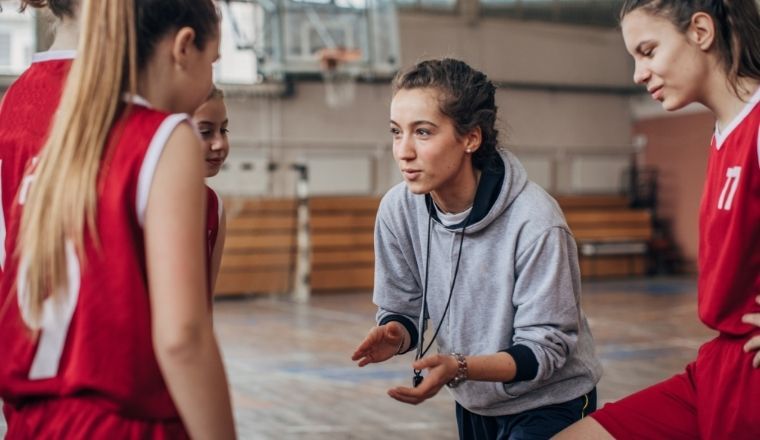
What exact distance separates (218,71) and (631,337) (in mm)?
7410

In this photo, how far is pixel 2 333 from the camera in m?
1.58

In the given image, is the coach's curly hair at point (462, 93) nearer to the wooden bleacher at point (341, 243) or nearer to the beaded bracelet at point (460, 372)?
the beaded bracelet at point (460, 372)

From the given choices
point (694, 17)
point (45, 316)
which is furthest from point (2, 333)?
point (694, 17)

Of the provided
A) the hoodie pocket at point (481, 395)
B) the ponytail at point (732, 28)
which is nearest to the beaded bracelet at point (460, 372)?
the hoodie pocket at point (481, 395)

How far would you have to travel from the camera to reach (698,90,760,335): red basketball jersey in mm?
2107

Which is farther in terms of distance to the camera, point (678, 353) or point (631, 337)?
point (631, 337)

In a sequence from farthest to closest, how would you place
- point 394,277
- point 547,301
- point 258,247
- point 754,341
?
point 258,247
point 394,277
point 547,301
point 754,341

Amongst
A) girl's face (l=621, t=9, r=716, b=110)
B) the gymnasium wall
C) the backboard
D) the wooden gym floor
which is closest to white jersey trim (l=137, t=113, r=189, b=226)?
girl's face (l=621, t=9, r=716, b=110)

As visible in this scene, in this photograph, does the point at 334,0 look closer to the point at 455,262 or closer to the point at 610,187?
the point at 610,187

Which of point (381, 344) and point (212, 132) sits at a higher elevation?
point (212, 132)

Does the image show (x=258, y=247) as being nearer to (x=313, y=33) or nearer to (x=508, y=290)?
(x=313, y=33)

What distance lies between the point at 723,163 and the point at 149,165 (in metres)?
1.31

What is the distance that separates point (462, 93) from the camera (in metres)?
2.48

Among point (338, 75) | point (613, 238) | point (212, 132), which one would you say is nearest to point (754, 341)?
point (212, 132)
